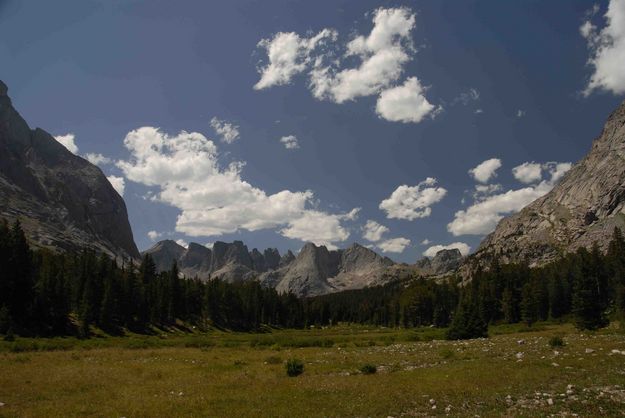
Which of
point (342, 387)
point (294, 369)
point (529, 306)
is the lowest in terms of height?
point (294, 369)

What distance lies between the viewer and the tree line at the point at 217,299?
252ft

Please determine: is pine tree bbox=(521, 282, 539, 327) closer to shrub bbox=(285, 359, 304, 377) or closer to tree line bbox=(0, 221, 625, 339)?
tree line bbox=(0, 221, 625, 339)

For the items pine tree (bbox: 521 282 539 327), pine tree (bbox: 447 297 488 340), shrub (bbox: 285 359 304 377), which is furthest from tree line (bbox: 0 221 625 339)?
shrub (bbox: 285 359 304 377)

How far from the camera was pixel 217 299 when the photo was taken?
147 m

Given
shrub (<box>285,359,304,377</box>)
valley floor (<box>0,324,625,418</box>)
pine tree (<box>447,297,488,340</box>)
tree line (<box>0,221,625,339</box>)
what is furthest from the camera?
tree line (<box>0,221,625,339</box>)

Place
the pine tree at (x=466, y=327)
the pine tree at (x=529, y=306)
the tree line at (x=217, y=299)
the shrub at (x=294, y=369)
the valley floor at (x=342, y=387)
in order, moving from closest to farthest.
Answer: the valley floor at (x=342, y=387) → the shrub at (x=294, y=369) → the pine tree at (x=466, y=327) → the tree line at (x=217, y=299) → the pine tree at (x=529, y=306)

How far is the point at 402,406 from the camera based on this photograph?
1939 cm

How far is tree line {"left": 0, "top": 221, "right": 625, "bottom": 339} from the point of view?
76.8 metres

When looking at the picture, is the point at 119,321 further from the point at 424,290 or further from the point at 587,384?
the point at 424,290

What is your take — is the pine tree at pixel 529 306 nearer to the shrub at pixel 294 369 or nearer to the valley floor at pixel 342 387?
the valley floor at pixel 342 387

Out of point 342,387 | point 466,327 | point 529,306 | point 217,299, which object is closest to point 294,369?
point 342,387

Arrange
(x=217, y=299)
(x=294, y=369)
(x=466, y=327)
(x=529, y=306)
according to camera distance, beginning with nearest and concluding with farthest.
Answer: (x=294, y=369)
(x=466, y=327)
(x=529, y=306)
(x=217, y=299)

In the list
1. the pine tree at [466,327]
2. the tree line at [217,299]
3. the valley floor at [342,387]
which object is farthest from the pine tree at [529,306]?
the valley floor at [342,387]

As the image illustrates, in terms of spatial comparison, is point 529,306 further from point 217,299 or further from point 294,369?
point 294,369
